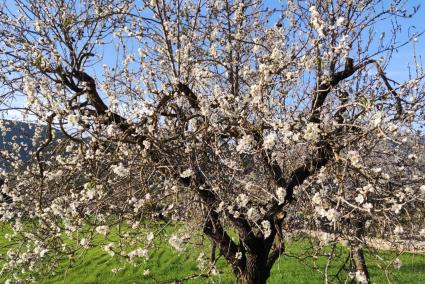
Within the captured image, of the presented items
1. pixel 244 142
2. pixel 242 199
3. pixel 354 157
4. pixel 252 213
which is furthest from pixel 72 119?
pixel 354 157

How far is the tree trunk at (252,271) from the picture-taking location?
545 centimetres

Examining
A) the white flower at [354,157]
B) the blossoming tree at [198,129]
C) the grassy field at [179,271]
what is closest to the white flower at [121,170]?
the blossoming tree at [198,129]

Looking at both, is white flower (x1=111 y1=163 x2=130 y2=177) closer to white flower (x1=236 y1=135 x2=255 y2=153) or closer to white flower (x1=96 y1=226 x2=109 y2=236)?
white flower (x1=96 y1=226 x2=109 y2=236)

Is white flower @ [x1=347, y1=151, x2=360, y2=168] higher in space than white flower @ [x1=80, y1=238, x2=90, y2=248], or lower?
higher

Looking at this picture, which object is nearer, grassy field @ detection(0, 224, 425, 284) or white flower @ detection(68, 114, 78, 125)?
white flower @ detection(68, 114, 78, 125)

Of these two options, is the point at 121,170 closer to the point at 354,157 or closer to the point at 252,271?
the point at 354,157

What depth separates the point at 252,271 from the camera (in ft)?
17.9

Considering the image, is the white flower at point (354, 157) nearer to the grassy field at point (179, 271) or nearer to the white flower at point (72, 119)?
the white flower at point (72, 119)

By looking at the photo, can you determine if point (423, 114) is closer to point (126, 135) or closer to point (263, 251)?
point (263, 251)

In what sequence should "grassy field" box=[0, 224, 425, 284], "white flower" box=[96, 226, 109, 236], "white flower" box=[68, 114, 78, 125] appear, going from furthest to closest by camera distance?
"grassy field" box=[0, 224, 425, 284] → "white flower" box=[96, 226, 109, 236] → "white flower" box=[68, 114, 78, 125]

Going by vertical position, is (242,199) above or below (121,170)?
below

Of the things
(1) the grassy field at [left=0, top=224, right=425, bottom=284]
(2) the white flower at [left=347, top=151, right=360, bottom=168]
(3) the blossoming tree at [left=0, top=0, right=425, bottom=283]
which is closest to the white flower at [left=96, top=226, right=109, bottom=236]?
(3) the blossoming tree at [left=0, top=0, right=425, bottom=283]

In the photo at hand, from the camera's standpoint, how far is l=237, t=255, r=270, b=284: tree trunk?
545 centimetres

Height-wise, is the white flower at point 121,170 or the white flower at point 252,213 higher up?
the white flower at point 121,170
